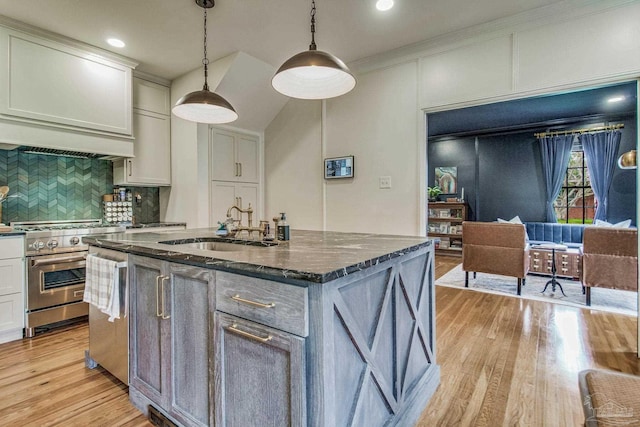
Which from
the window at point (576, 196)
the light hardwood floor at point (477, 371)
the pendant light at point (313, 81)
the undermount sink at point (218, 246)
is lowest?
the light hardwood floor at point (477, 371)

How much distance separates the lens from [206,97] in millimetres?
2141

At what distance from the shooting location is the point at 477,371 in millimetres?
2174

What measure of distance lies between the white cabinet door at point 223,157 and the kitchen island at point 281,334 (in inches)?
93.3

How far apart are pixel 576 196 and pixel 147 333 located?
24.9 ft

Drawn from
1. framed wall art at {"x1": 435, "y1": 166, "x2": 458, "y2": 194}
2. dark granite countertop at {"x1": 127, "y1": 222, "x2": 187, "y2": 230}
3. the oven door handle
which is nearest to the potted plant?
framed wall art at {"x1": 435, "y1": 166, "x2": 458, "y2": 194}

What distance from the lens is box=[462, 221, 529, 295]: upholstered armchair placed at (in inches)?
156

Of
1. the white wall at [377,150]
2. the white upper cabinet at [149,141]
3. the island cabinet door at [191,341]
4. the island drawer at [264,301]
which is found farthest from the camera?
the white upper cabinet at [149,141]

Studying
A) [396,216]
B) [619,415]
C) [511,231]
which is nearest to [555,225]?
[511,231]

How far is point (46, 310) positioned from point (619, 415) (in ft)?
12.5

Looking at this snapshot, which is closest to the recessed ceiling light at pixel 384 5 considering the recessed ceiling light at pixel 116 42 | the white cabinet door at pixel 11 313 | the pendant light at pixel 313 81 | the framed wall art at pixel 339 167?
the pendant light at pixel 313 81

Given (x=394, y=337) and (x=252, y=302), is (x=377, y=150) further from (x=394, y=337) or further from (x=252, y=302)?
(x=252, y=302)

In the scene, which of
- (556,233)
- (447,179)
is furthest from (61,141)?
(556,233)

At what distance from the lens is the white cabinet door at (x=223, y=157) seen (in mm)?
4094

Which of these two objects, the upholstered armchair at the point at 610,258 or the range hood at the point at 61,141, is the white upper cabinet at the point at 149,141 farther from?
the upholstered armchair at the point at 610,258
